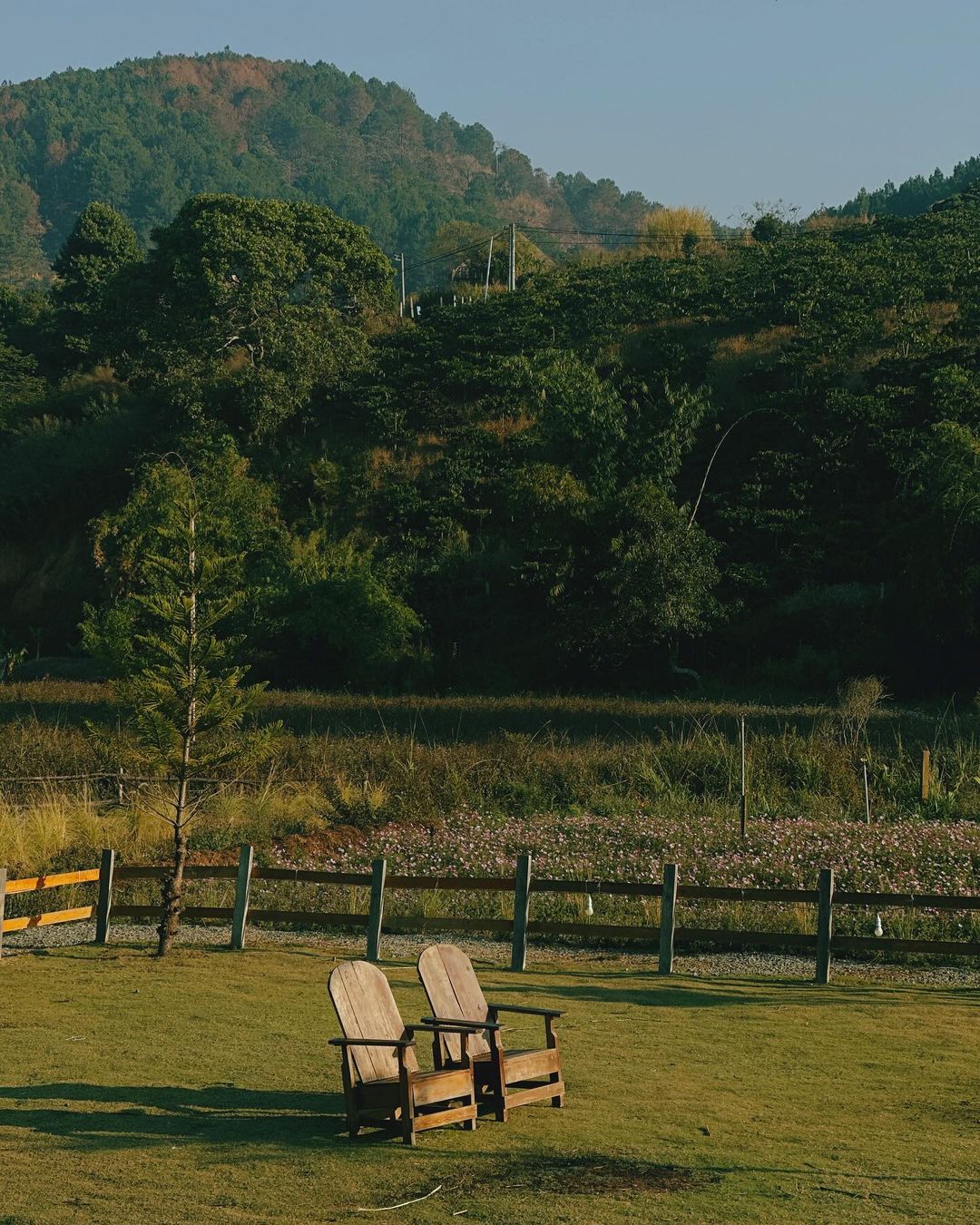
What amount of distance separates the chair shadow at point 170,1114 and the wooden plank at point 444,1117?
571 millimetres

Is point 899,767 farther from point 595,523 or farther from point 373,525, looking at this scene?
point 373,525

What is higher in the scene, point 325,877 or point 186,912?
point 325,877

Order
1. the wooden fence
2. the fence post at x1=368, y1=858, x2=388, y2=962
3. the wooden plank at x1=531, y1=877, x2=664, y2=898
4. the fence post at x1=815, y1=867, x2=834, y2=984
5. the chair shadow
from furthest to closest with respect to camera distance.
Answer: the fence post at x1=368, y1=858, x2=388, y2=962 → the wooden plank at x1=531, y1=877, x2=664, y2=898 → the fence post at x1=815, y1=867, x2=834, y2=984 → the wooden fence → the chair shadow

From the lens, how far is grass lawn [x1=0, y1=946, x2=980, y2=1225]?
7.64 m

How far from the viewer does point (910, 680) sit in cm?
4484

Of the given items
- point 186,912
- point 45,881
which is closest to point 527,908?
point 186,912

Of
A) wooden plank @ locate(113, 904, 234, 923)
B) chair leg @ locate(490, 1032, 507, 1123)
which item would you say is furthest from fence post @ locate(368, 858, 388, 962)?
chair leg @ locate(490, 1032, 507, 1123)

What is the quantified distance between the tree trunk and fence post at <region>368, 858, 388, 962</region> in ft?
7.41

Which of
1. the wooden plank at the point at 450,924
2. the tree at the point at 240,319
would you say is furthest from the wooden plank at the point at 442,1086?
the tree at the point at 240,319

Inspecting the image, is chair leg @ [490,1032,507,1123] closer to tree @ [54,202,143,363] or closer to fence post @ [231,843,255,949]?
fence post @ [231,843,255,949]

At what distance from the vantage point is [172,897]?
17.0 meters

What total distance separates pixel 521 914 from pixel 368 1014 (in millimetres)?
7219

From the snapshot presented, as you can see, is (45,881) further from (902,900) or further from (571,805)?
(571,805)

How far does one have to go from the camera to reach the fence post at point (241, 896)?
1744cm
